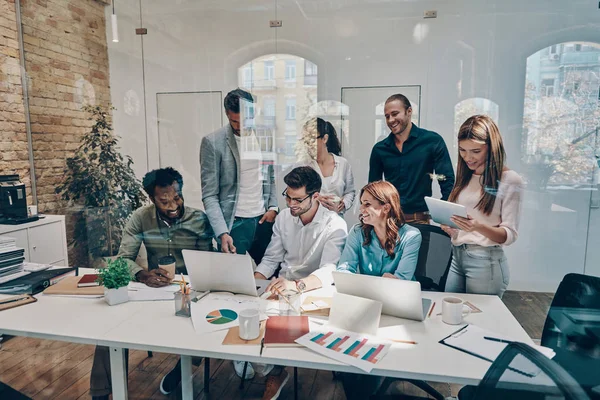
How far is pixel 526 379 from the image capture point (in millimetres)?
853

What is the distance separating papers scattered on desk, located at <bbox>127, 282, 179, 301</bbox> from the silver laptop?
3.02ft

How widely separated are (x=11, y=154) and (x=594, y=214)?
198 inches

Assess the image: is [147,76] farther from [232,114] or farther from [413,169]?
[413,169]

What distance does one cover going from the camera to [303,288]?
208cm

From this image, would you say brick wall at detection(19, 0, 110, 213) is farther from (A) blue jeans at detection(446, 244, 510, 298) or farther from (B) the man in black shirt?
(A) blue jeans at detection(446, 244, 510, 298)

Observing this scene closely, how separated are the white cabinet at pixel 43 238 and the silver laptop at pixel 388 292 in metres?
2.91

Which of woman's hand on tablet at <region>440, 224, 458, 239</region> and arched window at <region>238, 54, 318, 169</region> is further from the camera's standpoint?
arched window at <region>238, 54, 318, 169</region>

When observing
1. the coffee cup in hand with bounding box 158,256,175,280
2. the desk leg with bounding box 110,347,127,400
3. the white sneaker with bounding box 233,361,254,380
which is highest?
the coffee cup in hand with bounding box 158,256,175,280

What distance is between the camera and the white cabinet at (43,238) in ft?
11.1

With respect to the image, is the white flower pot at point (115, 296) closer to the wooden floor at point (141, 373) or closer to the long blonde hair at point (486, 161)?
the wooden floor at point (141, 373)

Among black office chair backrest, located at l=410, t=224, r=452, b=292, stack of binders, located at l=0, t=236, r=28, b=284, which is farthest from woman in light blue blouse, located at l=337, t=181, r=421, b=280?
stack of binders, located at l=0, t=236, r=28, b=284

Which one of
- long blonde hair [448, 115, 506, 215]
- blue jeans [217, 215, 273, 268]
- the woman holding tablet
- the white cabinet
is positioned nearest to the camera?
the woman holding tablet

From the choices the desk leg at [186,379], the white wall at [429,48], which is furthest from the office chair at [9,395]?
the white wall at [429,48]

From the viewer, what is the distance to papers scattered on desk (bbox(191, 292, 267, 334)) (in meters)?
1.72
